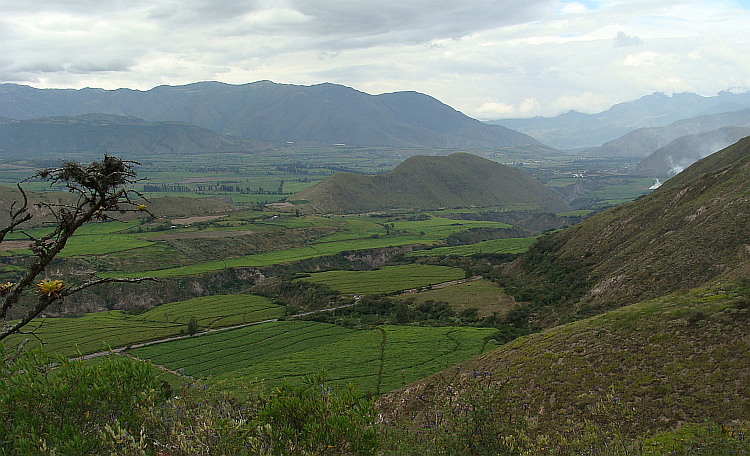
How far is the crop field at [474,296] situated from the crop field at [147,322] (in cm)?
2645

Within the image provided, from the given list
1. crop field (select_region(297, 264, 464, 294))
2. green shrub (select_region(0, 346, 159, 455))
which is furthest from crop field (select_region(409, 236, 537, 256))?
green shrub (select_region(0, 346, 159, 455))

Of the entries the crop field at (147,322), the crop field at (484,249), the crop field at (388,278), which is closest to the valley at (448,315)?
the crop field at (147,322)

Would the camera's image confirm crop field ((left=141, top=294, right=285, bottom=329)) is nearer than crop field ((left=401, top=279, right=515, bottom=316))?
No

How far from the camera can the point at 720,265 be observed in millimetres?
51625

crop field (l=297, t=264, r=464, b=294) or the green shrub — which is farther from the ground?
the green shrub

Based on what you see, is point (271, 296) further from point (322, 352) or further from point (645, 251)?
point (645, 251)

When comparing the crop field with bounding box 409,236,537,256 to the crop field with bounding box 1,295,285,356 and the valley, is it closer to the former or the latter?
the valley

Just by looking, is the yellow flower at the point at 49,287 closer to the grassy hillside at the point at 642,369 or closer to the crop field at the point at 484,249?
the grassy hillside at the point at 642,369

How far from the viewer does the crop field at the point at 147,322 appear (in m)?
72.4

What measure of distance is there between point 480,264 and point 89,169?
10519 cm

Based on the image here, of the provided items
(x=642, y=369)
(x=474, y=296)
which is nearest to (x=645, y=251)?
(x=474, y=296)

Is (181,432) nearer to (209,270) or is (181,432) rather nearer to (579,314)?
(579,314)

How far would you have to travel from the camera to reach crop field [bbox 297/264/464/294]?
96125mm

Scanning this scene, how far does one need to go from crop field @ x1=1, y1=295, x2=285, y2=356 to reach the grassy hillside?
4962cm
